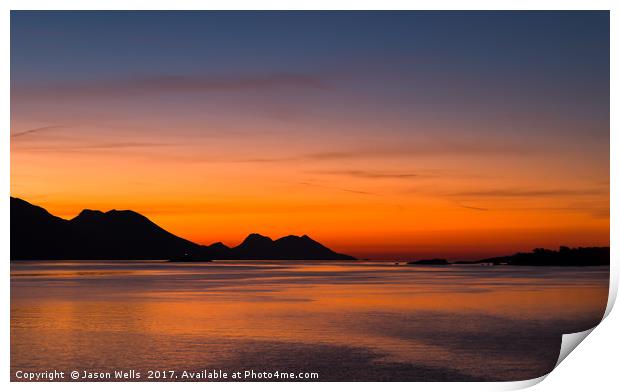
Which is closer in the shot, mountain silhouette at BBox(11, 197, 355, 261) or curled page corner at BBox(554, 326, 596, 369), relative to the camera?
curled page corner at BBox(554, 326, 596, 369)

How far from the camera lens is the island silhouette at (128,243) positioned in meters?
9.32

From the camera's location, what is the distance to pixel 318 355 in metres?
8.16

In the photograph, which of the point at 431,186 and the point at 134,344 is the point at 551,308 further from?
the point at 134,344

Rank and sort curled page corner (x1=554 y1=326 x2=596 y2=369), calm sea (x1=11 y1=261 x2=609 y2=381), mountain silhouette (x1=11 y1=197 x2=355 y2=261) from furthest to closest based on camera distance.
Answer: mountain silhouette (x1=11 y1=197 x2=355 y2=261) → calm sea (x1=11 y1=261 x2=609 y2=381) → curled page corner (x1=554 y1=326 x2=596 y2=369)

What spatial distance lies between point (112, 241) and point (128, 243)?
52 centimetres

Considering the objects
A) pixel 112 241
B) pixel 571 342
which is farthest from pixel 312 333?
pixel 112 241

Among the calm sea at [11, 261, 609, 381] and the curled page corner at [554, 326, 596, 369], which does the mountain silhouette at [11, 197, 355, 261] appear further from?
the curled page corner at [554, 326, 596, 369]

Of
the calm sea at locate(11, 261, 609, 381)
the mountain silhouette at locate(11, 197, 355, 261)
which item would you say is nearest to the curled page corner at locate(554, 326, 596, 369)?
the calm sea at locate(11, 261, 609, 381)

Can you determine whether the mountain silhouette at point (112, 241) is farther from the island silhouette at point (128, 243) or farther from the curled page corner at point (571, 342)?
the curled page corner at point (571, 342)

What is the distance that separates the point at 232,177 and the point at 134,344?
236 cm

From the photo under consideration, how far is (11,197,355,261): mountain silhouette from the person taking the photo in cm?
1116

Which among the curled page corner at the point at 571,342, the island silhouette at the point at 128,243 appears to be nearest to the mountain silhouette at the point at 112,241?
the island silhouette at the point at 128,243
